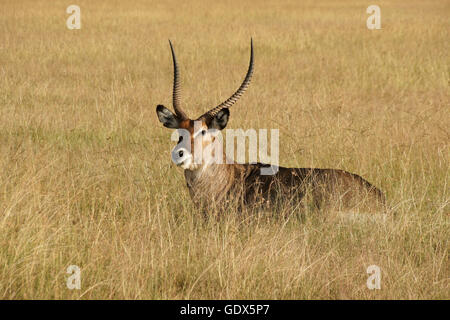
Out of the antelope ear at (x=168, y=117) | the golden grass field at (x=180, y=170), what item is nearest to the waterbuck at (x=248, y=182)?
the antelope ear at (x=168, y=117)

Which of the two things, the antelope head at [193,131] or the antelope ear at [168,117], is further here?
the antelope ear at [168,117]

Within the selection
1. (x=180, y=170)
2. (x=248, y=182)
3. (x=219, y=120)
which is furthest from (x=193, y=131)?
(x=180, y=170)

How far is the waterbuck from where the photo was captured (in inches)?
214

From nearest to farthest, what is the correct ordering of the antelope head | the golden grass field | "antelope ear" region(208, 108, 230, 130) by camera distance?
1. the golden grass field
2. the antelope head
3. "antelope ear" region(208, 108, 230, 130)

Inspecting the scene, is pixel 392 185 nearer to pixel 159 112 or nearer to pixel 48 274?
pixel 159 112

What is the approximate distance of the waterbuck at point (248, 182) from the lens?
5.45 meters

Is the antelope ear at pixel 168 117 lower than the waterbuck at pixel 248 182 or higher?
higher

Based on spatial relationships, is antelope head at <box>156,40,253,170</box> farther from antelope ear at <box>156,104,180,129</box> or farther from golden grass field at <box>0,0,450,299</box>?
golden grass field at <box>0,0,450,299</box>

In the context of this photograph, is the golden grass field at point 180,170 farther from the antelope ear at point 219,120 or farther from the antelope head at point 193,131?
the antelope ear at point 219,120

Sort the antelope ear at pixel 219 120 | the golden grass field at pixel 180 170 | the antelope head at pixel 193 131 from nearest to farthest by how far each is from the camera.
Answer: the golden grass field at pixel 180 170, the antelope head at pixel 193 131, the antelope ear at pixel 219 120

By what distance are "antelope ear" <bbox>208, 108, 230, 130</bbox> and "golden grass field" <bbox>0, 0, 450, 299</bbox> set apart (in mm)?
683

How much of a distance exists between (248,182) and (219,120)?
662 mm

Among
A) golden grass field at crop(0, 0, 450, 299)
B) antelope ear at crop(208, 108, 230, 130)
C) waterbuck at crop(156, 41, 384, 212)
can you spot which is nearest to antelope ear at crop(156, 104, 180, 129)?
waterbuck at crop(156, 41, 384, 212)

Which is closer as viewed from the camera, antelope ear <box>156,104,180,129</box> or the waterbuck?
the waterbuck
